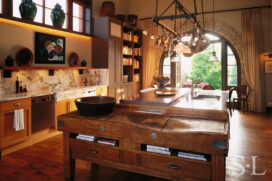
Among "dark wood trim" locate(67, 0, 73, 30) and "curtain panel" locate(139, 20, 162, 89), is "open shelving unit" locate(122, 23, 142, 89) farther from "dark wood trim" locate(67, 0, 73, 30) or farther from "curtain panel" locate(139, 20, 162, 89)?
"dark wood trim" locate(67, 0, 73, 30)

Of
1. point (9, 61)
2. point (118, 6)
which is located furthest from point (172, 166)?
point (118, 6)

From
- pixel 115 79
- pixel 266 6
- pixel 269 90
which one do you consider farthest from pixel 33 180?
pixel 266 6

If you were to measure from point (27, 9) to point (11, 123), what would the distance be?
7.40 ft

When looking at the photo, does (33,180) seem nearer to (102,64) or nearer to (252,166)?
(252,166)

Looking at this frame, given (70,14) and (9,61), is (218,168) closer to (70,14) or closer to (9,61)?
(9,61)

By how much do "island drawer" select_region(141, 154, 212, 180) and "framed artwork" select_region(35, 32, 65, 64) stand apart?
3.91 m

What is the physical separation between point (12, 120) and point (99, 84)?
3084 millimetres

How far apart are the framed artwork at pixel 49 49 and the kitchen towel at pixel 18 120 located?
157 centimetres

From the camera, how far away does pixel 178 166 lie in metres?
1.96

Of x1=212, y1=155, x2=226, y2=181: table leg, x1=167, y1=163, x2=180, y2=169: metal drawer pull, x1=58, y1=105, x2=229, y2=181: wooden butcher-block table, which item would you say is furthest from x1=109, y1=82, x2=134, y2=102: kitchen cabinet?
x1=212, y1=155, x2=226, y2=181: table leg

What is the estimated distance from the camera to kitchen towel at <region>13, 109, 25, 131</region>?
11.9 feet

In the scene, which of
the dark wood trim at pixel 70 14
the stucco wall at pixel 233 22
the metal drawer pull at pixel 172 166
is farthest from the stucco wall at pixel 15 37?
the stucco wall at pixel 233 22

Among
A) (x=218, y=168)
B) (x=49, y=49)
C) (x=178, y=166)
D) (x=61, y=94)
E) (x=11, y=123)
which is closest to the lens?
(x=218, y=168)

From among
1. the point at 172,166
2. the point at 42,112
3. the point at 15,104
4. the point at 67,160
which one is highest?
the point at 15,104
